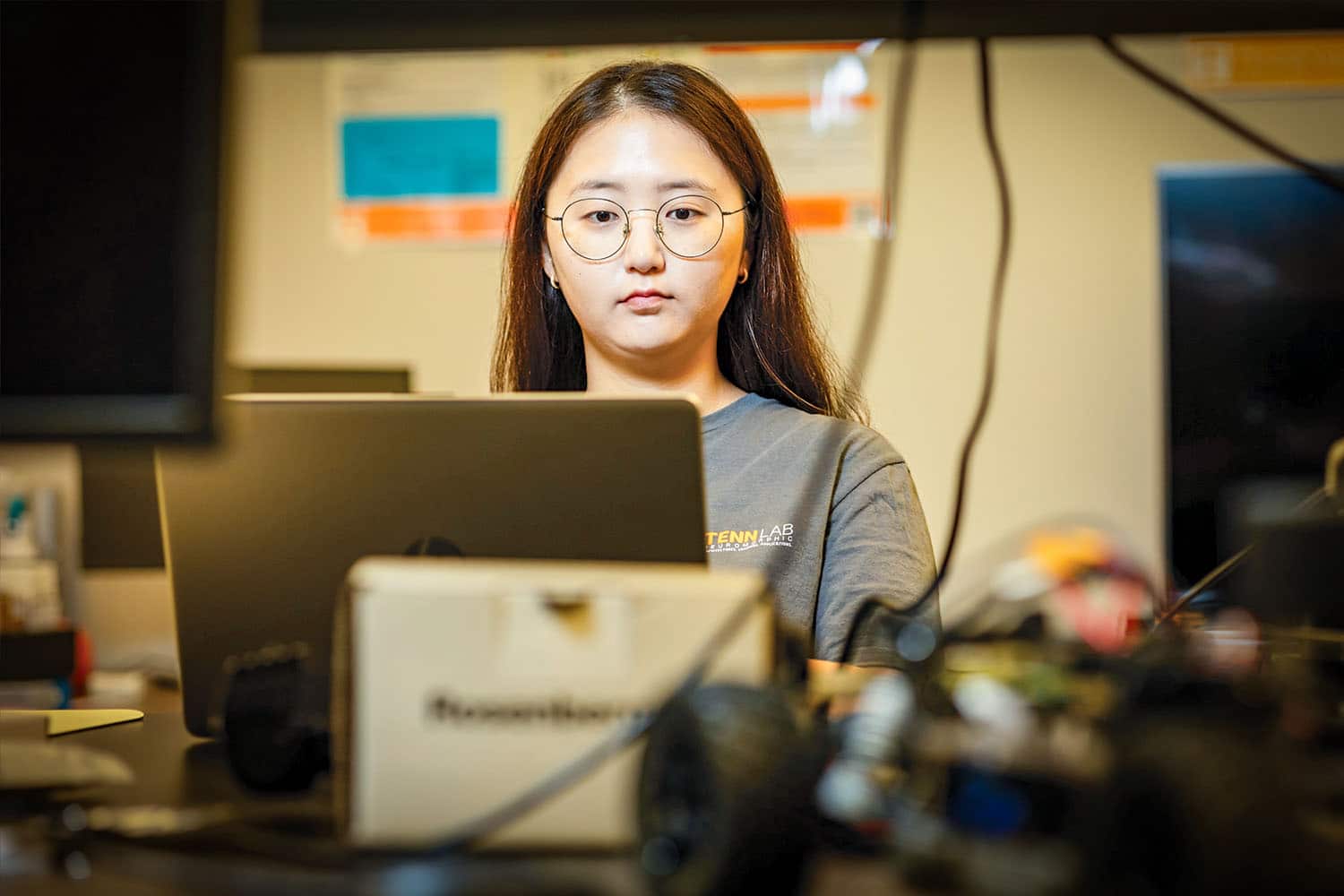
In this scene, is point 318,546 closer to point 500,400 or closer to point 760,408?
point 500,400

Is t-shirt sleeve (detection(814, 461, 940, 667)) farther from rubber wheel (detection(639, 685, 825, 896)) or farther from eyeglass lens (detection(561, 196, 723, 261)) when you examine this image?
rubber wheel (detection(639, 685, 825, 896))

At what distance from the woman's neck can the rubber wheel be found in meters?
0.93

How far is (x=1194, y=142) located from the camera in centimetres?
235

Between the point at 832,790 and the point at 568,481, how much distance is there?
0.28 metres

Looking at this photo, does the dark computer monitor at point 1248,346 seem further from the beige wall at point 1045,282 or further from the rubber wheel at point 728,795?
the rubber wheel at point 728,795

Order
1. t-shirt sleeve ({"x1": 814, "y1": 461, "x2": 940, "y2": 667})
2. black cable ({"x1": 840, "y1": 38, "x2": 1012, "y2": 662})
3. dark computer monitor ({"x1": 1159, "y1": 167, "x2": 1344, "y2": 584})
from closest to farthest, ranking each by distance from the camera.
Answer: black cable ({"x1": 840, "y1": 38, "x2": 1012, "y2": 662})
t-shirt sleeve ({"x1": 814, "y1": 461, "x2": 940, "y2": 667})
dark computer monitor ({"x1": 1159, "y1": 167, "x2": 1344, "y2": 584})

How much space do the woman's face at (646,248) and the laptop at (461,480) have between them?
23.7 inches

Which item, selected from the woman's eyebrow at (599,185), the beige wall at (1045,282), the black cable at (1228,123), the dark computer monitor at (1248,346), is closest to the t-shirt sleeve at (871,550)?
the woman's eyebrow at (599,185)

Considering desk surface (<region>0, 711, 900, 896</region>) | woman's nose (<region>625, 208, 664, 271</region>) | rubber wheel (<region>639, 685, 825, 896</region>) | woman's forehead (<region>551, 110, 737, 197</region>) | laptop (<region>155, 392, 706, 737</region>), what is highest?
woman's forehead (<region>551, 110, 737, 197</region>)

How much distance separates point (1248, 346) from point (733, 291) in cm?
134

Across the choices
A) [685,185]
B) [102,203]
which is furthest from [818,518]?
[102,203]

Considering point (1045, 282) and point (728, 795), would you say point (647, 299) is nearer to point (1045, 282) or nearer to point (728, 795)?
point (728, 795)

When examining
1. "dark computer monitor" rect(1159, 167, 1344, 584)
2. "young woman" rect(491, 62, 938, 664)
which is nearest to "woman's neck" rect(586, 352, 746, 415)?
"young woman" rect(491, 62, 938, 664)

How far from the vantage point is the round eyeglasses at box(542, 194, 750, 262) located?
1287 millimetres
